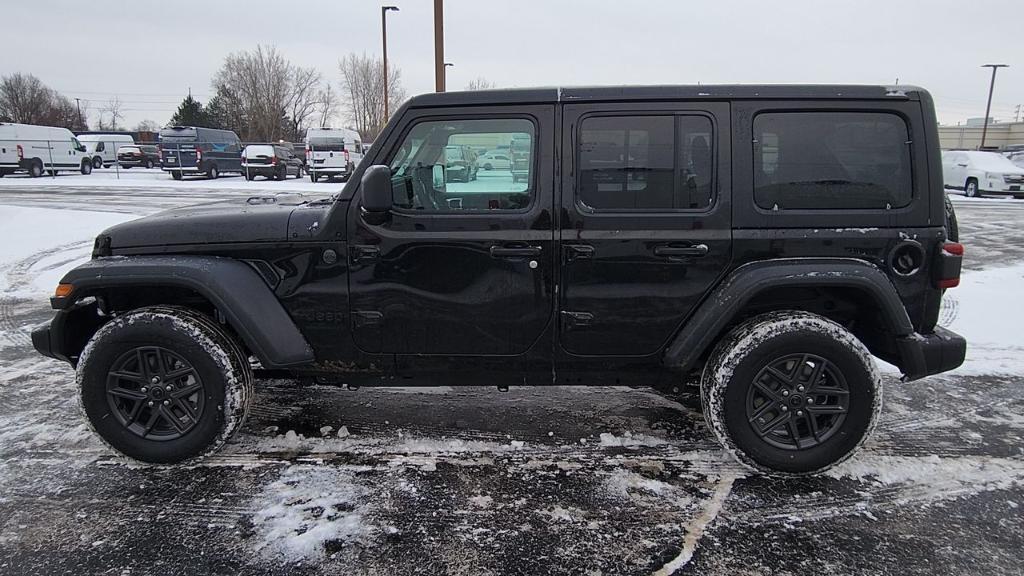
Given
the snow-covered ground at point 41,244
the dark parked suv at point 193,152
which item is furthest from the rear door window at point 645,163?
the dark parked suv at point 193,152

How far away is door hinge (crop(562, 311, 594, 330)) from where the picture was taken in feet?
10.8

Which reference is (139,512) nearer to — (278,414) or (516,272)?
(278,414)

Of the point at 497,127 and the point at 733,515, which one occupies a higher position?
the point at 497,127

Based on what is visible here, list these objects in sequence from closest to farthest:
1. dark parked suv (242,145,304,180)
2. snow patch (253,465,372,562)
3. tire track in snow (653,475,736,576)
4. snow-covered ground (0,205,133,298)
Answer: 1. tire track in snow (653,475,736,576)
2. snow patch (253,465,372,562)
3. snow-covered ground (0,205,133,298)
4. dark parked suv (242,145,304,180)

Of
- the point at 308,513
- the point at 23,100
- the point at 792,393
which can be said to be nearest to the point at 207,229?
the point at 308,513

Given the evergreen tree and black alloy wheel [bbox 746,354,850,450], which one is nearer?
black alloy wheel [bbox 746,354,850,450]

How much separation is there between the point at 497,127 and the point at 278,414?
7.57 feet

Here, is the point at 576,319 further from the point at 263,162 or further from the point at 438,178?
the point at 263,162

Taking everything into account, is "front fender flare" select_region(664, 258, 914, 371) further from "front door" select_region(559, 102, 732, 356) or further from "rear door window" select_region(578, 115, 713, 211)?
"rear door window" select_region(578, 115, 713, 211)

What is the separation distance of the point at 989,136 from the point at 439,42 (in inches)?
2755

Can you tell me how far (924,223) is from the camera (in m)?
3.15

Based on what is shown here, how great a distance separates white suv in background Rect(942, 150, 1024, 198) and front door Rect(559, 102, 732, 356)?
74.1 ft

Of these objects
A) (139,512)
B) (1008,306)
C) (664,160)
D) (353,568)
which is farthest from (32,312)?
(1008,306)

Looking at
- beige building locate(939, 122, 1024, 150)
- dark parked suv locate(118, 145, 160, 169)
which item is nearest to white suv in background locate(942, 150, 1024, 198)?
dark parked suv locate(118, 145, 160, 169)
